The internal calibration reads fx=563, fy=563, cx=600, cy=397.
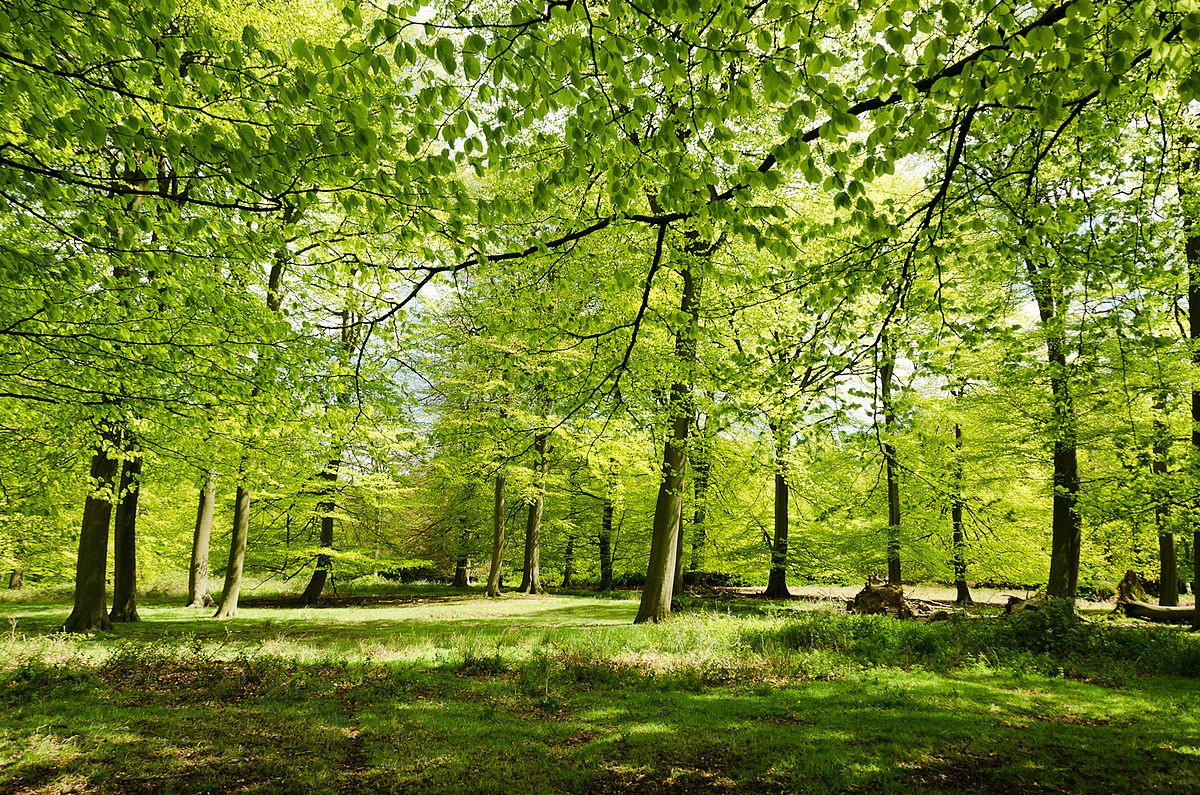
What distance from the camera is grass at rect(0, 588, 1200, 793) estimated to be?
16.1 ft

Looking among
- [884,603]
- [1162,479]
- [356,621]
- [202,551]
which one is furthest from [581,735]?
[202,551]

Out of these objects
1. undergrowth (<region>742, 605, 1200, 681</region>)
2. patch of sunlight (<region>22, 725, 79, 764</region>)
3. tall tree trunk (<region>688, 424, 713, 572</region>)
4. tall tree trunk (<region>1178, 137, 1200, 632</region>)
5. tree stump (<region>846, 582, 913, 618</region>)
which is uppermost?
tall tree trunk (<region>1178, 137, 1200, 632</region>)

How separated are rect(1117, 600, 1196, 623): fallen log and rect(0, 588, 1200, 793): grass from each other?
4174 millimetres

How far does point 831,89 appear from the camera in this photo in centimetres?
339

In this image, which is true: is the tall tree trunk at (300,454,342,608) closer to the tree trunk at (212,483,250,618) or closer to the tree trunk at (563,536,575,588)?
the tree trunk at (212,483,250,618)

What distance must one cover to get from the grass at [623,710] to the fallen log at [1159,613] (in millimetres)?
4174

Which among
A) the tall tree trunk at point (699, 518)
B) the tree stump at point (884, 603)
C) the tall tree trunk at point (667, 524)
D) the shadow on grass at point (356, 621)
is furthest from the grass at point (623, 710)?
the tall tree trunk at point (699, 518)

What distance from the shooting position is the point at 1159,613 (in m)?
13.5

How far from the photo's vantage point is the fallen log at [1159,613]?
13.2m

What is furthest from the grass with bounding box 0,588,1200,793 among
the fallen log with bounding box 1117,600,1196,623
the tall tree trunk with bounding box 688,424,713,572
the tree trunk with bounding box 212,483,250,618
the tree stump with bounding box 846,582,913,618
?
the tall tree trunk with bounding box 688,424,713,572

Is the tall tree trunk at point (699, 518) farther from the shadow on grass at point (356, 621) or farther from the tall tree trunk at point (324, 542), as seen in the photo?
the tall tree trunk at point (324, 542)

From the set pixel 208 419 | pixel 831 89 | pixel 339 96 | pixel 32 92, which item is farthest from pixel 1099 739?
pixel 208 419

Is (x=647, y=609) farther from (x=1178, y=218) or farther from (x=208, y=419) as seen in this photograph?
(x=1178, y=218)

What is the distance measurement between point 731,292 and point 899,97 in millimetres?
9098
